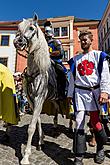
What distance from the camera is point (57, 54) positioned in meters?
5.76

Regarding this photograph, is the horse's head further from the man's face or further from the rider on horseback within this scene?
the rider on horseback

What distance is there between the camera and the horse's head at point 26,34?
13.8 feet

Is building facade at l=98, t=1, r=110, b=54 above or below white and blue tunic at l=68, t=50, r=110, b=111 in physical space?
above

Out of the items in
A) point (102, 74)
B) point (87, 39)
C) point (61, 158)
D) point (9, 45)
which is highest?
point (9, 45)

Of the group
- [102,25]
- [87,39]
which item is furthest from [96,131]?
[102,25]

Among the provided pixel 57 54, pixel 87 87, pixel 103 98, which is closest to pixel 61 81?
pixel 57 54

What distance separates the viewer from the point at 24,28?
14.3ft

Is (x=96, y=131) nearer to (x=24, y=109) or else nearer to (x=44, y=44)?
(x=44, y=44)

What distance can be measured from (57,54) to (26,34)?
1.57m

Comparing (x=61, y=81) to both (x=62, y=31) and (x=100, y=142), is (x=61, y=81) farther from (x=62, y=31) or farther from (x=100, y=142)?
(x=62, y=31)

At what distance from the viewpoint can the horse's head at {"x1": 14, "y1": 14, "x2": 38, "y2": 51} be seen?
4.22m

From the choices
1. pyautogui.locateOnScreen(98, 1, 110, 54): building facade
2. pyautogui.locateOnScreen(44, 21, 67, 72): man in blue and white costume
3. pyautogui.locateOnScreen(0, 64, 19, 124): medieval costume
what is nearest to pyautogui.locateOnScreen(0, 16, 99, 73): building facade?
pyautogui.locateOnScreen(98, 1, 110, 54): building facade

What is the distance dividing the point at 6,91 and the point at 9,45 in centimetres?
2543

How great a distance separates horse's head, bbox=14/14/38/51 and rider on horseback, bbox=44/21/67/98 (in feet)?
3.92
